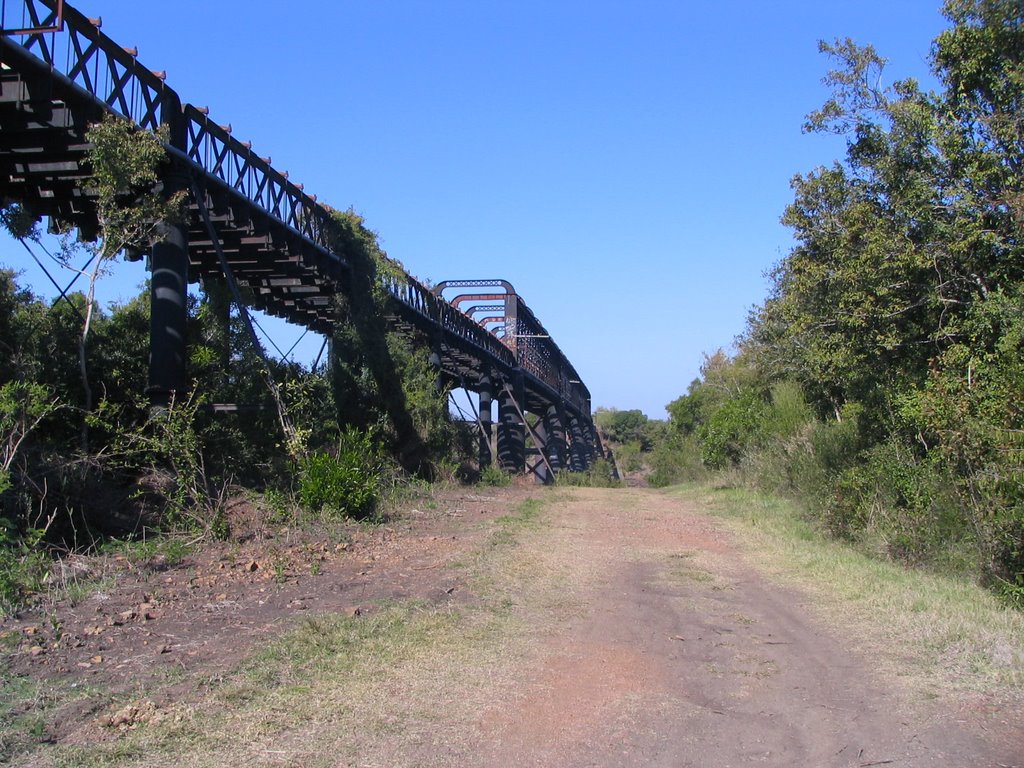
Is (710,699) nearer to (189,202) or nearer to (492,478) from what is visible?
(189,202)

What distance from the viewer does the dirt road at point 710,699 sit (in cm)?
539

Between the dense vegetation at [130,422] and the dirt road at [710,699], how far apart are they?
4.85 meters

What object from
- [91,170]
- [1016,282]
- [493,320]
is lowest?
[1016,282]

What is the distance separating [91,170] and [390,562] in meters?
7.27

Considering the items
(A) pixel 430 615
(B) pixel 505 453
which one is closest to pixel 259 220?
(A) pixel 430 615

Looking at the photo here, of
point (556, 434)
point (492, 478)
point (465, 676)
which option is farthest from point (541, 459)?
point (465, 676)

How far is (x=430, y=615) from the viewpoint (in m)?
8.45

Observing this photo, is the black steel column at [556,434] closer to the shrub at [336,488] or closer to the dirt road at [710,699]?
the shrub at [336,488]

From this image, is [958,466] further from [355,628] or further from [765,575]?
[355,628]

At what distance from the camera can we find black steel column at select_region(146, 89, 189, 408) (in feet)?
47.6

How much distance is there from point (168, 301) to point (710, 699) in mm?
11300

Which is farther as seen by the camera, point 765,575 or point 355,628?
point 765,575

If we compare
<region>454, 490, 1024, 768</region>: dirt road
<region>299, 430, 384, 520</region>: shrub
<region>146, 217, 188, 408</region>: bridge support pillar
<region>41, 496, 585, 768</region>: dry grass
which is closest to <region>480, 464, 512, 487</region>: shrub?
<region>299, 430, 384, 520</region>: shrub

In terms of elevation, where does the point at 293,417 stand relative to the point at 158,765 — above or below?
above
